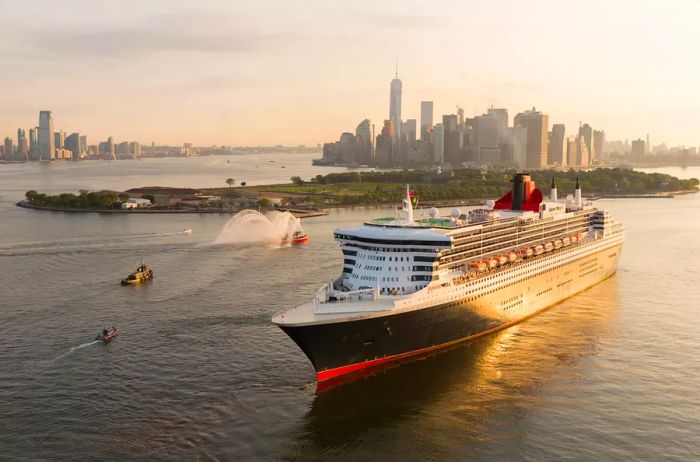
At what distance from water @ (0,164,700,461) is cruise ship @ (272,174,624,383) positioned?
0.93 m

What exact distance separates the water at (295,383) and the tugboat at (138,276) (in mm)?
1006

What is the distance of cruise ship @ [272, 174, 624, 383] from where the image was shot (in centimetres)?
2519

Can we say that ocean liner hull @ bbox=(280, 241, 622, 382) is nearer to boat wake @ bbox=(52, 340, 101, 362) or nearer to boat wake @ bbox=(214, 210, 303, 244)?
boat wake @ bbox=(52, 340, 101, 362)

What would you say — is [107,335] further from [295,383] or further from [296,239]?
[296,239]

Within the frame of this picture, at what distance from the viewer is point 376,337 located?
26016 mm

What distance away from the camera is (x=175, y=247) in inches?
2238

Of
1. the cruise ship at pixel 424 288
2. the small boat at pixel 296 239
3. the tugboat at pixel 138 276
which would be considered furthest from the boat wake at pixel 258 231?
the cruise ship at pixel 424 288

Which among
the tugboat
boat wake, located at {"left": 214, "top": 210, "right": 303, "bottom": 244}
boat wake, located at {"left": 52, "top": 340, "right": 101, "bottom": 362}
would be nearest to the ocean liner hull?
boat wake, located at {"left": 52, "top": 340, "right": 101, "bottom": 362}

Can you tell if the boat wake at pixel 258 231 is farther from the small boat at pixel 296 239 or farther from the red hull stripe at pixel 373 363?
the red hull stripe at pixel 373 363

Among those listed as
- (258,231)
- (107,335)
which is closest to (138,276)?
(107,335)

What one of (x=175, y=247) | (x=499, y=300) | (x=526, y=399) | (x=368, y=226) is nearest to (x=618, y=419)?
(x=526, y=399)

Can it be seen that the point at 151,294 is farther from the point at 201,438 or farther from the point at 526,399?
the point at 526,399

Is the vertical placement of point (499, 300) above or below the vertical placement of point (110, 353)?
above

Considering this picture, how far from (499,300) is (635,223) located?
5114cm
